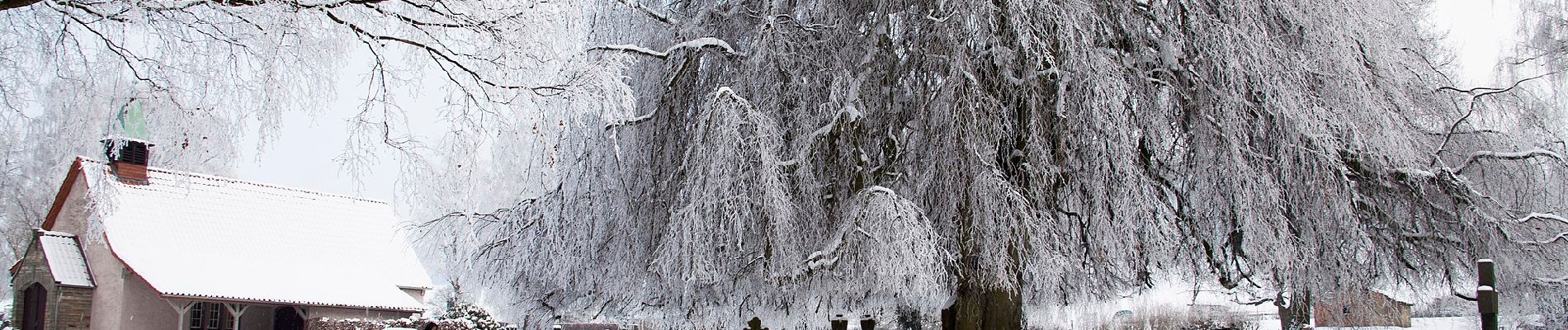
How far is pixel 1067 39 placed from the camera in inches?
317

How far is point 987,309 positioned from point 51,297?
1902 cm

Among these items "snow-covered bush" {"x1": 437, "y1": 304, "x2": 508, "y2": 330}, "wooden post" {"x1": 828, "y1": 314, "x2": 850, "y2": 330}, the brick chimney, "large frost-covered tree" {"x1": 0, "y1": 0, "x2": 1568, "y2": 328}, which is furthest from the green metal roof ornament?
the brick chimney

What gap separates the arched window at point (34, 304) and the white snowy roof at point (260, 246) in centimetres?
178

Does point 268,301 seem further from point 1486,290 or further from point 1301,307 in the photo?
point 1486,290

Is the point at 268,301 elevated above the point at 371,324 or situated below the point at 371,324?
above

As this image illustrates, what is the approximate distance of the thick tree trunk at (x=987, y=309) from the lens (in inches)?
343

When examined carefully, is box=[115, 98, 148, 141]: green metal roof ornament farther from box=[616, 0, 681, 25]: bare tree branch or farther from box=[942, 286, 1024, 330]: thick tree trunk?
box=[942, 286, 1024, 330]: thick tree trunk

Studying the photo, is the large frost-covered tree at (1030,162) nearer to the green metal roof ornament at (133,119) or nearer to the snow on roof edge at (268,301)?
the green metal roof ornament at (133,119)

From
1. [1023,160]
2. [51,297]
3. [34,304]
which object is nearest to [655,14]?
[1023,160]

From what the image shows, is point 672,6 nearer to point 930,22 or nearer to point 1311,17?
point 930,22

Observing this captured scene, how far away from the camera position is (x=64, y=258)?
20766mm

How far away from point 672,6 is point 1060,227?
408 cm

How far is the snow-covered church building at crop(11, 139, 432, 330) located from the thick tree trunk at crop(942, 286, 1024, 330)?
15031 mm

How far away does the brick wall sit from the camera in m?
20.3
